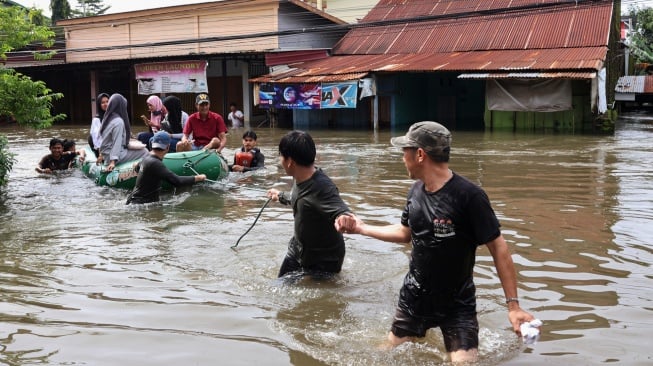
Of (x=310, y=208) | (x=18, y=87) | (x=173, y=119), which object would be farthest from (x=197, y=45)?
(x=310, y=208)

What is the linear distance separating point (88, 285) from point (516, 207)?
5.55 meters

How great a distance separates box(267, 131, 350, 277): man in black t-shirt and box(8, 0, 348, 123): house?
21.6 meters

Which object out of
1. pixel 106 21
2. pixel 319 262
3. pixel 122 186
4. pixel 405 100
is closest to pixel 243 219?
pixel 122 186

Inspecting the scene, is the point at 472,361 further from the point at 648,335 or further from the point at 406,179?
the point at 406,179

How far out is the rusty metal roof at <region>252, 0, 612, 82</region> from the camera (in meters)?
20.9

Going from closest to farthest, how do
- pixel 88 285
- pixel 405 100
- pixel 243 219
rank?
1. pixel 88 285
2. pixel 243 219
3. pixel 405 100

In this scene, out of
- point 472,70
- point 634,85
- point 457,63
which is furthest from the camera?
point 634,85

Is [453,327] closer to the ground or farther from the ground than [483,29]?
closer to the ground

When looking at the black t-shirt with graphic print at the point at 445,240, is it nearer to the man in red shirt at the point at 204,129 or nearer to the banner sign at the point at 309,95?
the man in red shirt at the point at 204,129

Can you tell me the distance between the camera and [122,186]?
11.0m

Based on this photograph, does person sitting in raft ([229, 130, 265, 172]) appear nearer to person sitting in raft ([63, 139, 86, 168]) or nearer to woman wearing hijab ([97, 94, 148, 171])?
woman wearing hijab ([97, 94, 148, 171])

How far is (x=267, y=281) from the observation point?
5949 mm

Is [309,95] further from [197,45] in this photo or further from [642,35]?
[642,35]

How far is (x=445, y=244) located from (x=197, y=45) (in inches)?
1114
